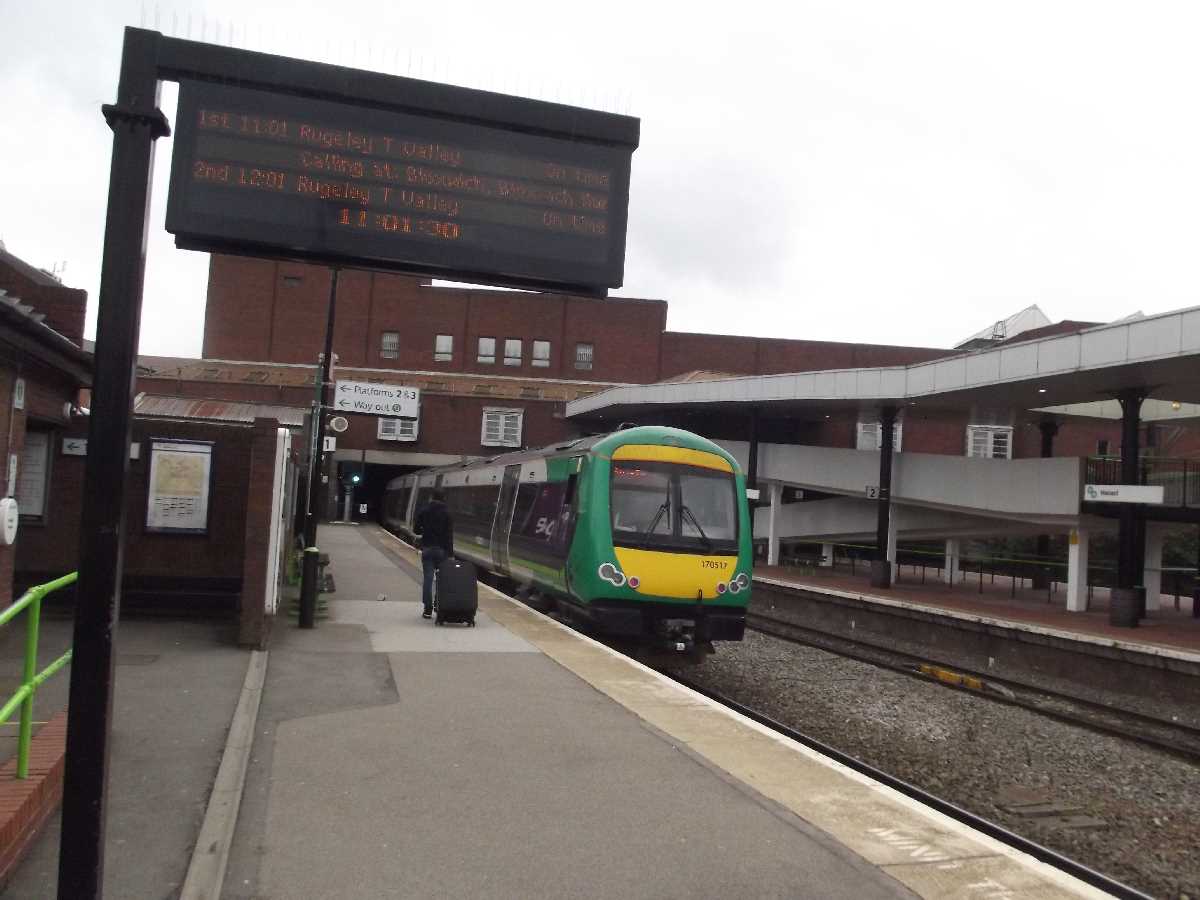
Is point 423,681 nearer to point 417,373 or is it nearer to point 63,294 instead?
point 63,294

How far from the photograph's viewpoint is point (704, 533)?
498 inches

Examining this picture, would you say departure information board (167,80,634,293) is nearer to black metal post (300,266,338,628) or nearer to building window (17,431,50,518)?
black metal post (300,266,338,628)

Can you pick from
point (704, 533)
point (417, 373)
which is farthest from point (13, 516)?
point (417, 373)

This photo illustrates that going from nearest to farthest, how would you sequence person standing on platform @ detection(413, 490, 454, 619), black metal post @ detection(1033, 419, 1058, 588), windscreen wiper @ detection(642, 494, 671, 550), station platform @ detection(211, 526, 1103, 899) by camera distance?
station platform @ detection(211, 526, 1103, 899), windscreen wiper @ detection(642, 494, 671, 550), person standing on platform @ detection(413, 490, 454, 619), black metal post @ detection(1033, 419, 1058, 588)

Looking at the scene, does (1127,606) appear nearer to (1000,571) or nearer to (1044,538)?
(1044,538)

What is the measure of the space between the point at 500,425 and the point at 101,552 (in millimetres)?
46208

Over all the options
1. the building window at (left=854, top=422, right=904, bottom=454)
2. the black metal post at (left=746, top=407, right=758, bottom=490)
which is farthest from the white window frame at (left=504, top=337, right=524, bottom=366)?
the black metal post at (left=746, top=407, right=758, bottom=490)

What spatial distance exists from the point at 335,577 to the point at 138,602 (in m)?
7.13

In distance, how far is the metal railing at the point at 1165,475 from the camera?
21016 millimetres

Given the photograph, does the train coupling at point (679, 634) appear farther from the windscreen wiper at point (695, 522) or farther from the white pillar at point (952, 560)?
the white pillar at point (952, 560)

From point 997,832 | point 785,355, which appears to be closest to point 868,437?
point 785,355

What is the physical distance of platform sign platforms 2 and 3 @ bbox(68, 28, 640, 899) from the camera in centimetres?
516

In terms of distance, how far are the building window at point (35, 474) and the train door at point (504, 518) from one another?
25.6ft

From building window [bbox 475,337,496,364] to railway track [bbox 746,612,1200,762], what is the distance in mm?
37520
